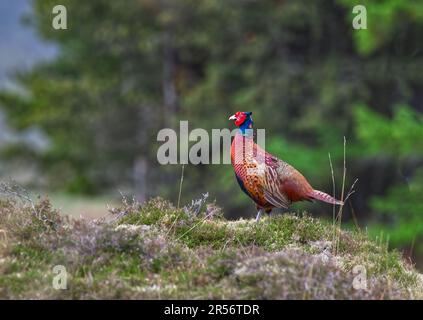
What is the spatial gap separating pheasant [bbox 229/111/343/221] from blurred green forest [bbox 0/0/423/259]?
34.9 feet

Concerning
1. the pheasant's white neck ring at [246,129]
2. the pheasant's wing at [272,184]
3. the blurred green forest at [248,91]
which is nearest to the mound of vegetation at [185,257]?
the pheasant's wing at [272,184]

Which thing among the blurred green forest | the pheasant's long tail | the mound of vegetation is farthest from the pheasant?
the blurred green forest

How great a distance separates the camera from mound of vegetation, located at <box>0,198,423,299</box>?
623cm

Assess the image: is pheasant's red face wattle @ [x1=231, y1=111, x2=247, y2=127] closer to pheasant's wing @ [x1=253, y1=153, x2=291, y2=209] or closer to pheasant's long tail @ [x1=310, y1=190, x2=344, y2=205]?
pheasant's wing @ [x1=253, y1=153, x2=291, y2=209]

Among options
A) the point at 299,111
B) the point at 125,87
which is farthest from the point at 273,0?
the point at 125,87

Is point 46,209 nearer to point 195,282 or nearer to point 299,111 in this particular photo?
point 195,282

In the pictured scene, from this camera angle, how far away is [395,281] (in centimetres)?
731

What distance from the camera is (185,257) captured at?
7.01m

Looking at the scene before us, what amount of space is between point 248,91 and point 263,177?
56.5 feet

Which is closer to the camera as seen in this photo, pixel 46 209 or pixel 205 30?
pixel 46 209

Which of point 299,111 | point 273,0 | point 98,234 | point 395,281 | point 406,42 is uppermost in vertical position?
point 273,0

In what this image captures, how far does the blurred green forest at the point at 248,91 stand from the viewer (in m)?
21.6

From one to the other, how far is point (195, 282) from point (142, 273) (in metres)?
0.49

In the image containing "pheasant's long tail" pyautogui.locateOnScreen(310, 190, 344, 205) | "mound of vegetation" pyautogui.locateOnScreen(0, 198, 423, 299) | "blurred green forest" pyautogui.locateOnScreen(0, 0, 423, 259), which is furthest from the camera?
"blurred green forest" pyautogui.locateOnScreen(0, 0, 423, 259)
